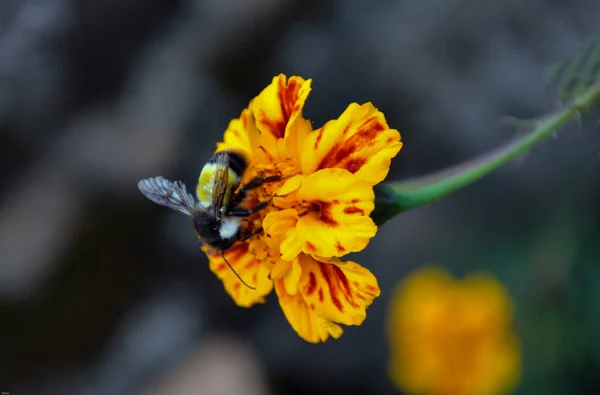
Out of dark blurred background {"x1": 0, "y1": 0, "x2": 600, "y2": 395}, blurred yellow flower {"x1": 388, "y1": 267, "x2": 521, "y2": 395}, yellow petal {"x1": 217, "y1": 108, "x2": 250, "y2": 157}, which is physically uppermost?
yellow petal {"x1": 217, "y1": 108, "x2": 250, "y2": 157}

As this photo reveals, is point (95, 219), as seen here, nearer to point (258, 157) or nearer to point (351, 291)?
point (258, 157)

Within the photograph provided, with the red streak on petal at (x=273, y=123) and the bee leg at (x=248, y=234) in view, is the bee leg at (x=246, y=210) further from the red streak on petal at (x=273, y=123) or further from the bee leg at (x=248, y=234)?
the red streak on petal at (x=273, y=123)

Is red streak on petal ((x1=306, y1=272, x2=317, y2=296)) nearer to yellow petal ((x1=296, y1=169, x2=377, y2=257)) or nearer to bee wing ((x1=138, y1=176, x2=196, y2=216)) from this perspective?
yellow petal ((x1=296, y1=169, x2=377, y2=257))

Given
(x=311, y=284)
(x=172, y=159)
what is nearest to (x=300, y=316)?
(x=311, y=284)

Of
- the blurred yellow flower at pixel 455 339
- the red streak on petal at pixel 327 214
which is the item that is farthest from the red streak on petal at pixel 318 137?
the blurred yellow flower at pixel 455 339

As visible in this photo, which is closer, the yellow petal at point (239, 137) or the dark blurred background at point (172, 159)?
the yellow petal at point (239, 137)

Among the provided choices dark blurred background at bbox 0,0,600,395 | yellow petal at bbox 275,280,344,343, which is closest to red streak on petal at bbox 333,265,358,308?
yellow petal at bbox 275,280,344,343
